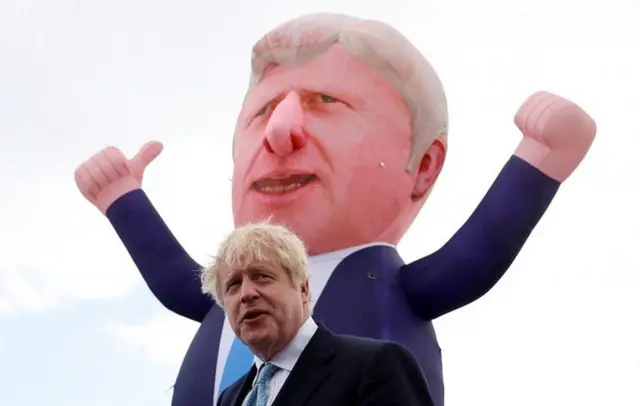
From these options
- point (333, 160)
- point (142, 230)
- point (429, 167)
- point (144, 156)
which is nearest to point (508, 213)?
point (429, 167)

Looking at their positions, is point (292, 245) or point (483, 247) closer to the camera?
point (292, 245)

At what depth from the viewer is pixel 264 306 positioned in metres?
1.62

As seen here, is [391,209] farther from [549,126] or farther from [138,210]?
[138,210]

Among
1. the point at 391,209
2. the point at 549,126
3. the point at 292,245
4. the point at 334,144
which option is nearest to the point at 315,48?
the point at 334,144

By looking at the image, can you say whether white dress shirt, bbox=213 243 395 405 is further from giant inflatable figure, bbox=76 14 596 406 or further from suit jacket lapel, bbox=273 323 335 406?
suit jacket lapel, bbox=273 323 335 406

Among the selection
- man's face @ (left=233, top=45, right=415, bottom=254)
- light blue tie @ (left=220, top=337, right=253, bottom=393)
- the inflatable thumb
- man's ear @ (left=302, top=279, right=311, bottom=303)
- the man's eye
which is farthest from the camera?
the inflatable thumb

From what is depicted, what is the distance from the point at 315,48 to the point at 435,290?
115 cm

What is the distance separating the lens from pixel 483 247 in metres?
3.47

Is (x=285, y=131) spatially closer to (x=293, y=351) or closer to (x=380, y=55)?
(x=380, y=55)

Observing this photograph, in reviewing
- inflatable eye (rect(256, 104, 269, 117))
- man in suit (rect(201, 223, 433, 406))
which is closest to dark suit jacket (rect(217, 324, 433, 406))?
man in suit (rect(201, 223, 433, 406))

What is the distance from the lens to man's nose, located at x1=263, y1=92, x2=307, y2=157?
12.0ft

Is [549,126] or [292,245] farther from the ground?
[549,126]

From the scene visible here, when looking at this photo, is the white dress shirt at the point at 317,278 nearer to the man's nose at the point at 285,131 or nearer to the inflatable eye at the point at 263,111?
the man's nose at the point at 285,131

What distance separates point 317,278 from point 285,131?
0.60 meters
